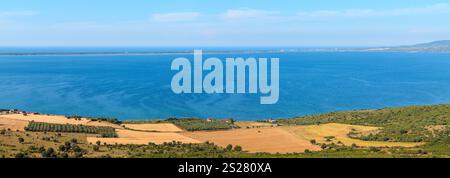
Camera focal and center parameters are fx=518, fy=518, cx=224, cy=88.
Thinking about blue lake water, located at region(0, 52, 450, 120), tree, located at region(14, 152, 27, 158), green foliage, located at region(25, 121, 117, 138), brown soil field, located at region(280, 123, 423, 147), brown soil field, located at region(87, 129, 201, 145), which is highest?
tree, located at region(14, 152, 27, 158)

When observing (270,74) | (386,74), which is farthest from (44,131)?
(386,74)

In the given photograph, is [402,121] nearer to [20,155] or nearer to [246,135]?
[246,135]

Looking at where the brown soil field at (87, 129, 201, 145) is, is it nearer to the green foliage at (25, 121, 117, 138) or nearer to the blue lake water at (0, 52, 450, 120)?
the green foliage at (25, 121, 117, 138)

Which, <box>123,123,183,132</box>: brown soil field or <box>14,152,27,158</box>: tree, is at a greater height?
<box>14,152,27,158</box>: tree

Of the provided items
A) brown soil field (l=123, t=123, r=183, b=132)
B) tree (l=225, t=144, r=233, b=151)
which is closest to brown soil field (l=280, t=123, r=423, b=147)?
tree (l=225, t=144, r=233, b=151)
